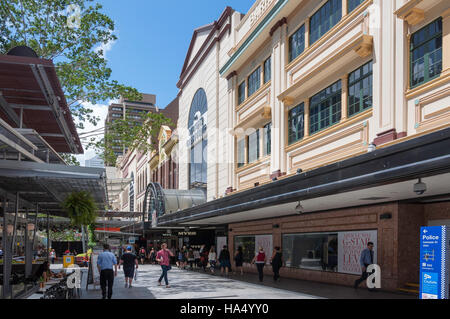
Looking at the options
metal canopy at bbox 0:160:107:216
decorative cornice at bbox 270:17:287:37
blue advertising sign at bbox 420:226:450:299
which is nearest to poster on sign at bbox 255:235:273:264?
decorative cornice at bbox 270:17:287:37

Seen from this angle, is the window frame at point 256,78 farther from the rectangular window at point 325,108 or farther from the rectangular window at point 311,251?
the rectangular window at point 311,251

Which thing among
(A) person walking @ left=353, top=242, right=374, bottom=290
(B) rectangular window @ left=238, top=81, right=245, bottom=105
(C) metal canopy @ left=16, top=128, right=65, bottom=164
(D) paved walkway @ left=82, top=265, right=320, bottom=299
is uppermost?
(B) rectangular window @ left=238, top=81, right=245, bottom=105

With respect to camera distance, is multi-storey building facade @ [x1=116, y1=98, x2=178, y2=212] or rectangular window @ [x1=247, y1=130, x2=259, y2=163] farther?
multi-storey building facade @ [x1=116, y1=98, x2=178, y2=212]

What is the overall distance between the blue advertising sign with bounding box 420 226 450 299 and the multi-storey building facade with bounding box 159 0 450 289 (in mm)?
1862

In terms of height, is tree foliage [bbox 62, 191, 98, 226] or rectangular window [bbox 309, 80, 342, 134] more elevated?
rectangular window [bbox 309, 80, 342, 134]

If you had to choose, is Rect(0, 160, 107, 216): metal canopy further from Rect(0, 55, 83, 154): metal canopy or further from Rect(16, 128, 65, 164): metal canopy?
Rect(0, 55, 83, 154): metal canopy

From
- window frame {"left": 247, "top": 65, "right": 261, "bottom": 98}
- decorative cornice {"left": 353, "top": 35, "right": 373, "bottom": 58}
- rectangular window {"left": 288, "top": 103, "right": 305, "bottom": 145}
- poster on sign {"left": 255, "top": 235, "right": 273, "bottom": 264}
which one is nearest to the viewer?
decorative cornice {"left": 353, "top": 35, "right": 373, "bottom": 58}

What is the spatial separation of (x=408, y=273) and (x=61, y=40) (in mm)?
15547

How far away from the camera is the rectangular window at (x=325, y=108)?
17125 millimetres

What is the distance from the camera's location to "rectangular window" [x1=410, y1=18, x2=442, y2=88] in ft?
40.7

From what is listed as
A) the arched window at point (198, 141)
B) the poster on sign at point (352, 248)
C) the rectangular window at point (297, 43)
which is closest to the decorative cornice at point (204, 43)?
the arched window at point (198, 141)

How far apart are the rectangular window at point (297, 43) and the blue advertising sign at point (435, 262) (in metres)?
14.3

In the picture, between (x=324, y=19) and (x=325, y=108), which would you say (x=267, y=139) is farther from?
(x=324, y=19)

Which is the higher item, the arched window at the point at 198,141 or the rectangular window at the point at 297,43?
the rectangular window at the point at 297,43
